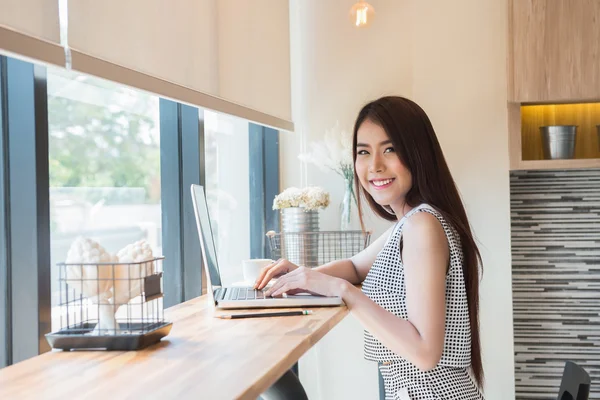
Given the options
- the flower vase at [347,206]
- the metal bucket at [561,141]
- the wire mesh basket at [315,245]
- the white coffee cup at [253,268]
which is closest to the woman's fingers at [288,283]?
the white coffee cup at [253,268]

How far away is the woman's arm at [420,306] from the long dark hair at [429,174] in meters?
0.11

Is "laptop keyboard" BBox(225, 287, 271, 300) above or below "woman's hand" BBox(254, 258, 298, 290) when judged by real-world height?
below

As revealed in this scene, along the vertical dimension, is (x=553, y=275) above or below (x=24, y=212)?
below

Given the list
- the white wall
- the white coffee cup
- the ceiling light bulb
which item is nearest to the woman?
the white coffee cup

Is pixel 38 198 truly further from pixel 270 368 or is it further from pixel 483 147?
pixel 483 147

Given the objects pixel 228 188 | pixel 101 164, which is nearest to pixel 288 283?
pixel 101 164

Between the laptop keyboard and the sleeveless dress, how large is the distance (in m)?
0.36

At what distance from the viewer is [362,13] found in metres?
2.99

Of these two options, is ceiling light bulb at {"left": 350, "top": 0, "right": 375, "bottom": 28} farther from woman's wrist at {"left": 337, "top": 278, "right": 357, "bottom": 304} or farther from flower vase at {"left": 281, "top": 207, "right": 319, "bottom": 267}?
woman's wrist at {"left": 337, "top": 278, "right": 357, "bottom": 304}

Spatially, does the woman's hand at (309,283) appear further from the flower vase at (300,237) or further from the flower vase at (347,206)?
the flower vase at (347,206)

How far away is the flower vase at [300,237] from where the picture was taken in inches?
111

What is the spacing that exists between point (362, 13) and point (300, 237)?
100 centimetres

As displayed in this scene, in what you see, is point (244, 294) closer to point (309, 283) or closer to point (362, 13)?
point (309, 283)

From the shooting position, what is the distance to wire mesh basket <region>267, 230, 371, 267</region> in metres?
2.82
